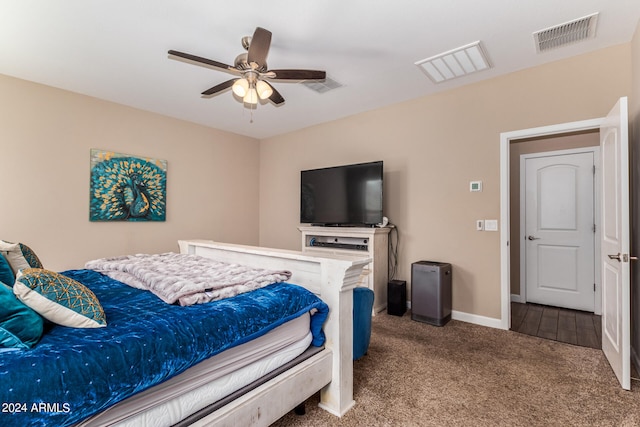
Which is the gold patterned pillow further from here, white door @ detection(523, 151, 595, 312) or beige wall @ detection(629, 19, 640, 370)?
white door @ detection(523, 151, 595, 312)

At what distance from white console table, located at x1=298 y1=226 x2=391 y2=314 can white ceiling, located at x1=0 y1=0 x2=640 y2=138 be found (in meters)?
A: 1.66

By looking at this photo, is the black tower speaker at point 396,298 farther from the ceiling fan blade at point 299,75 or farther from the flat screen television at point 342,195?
the ceiling fan blade at point 299,75

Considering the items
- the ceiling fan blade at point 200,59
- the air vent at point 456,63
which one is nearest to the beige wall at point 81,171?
the ceiling fan blade at point 200,59

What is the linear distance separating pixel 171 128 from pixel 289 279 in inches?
135

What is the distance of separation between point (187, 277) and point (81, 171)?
9.16ft

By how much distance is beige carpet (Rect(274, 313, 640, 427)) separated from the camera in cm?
176

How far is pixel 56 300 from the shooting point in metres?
1.15

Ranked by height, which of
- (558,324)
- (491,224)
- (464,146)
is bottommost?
(558,324)

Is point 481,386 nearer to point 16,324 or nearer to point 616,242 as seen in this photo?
point 616,242

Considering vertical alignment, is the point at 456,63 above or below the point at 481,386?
above

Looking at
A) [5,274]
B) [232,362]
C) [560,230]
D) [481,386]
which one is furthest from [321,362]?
[560,230]

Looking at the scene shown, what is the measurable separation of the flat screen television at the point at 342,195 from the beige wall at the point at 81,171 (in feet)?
4.82

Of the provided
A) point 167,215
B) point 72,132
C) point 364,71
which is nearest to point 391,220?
point 364,71

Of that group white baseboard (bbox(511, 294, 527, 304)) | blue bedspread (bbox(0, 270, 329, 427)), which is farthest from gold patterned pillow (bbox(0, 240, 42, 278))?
white baseboard (bbox(511, 294, 527, 304))
